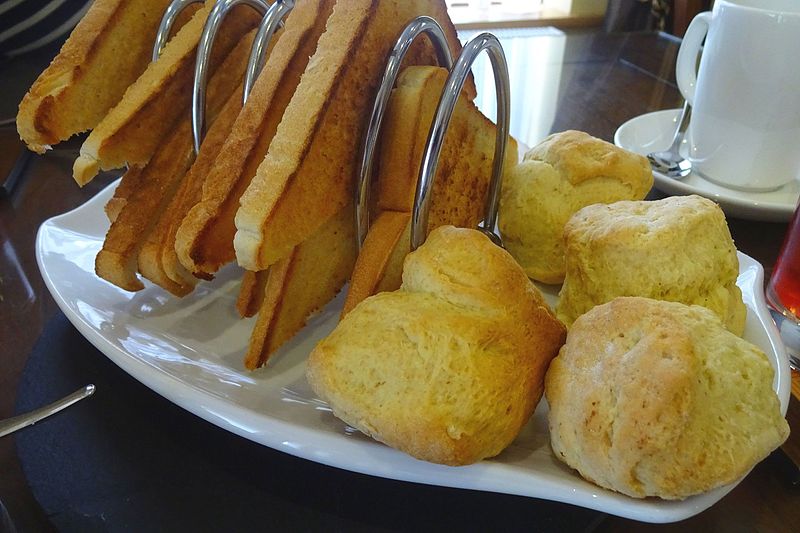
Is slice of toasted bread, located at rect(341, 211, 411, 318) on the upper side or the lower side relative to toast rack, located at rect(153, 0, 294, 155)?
lower

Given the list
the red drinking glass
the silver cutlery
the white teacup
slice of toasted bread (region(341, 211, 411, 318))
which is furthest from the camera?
the silver cutlery

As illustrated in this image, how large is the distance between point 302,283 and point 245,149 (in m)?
0.16

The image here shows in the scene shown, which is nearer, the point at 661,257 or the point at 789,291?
the point at 661,257

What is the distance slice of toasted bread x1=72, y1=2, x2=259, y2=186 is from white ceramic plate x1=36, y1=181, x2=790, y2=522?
0.17m

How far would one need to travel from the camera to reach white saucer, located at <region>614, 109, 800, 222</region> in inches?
36.8

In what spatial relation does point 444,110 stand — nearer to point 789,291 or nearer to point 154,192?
point 154,192

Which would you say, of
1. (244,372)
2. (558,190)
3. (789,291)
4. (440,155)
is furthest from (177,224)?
(789,291)

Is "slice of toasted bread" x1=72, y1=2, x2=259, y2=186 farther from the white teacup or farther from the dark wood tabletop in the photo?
the white teacup

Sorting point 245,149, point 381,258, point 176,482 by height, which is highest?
point 245,149

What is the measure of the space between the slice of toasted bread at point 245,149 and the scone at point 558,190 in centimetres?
32

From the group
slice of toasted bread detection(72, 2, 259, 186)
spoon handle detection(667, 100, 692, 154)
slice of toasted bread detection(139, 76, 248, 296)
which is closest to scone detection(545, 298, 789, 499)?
slice of toasted bread detection(139, 76, 248, 296)

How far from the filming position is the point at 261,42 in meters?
0.72

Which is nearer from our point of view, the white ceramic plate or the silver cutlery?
the white ceramic plate

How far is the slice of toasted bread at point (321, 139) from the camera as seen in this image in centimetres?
56
